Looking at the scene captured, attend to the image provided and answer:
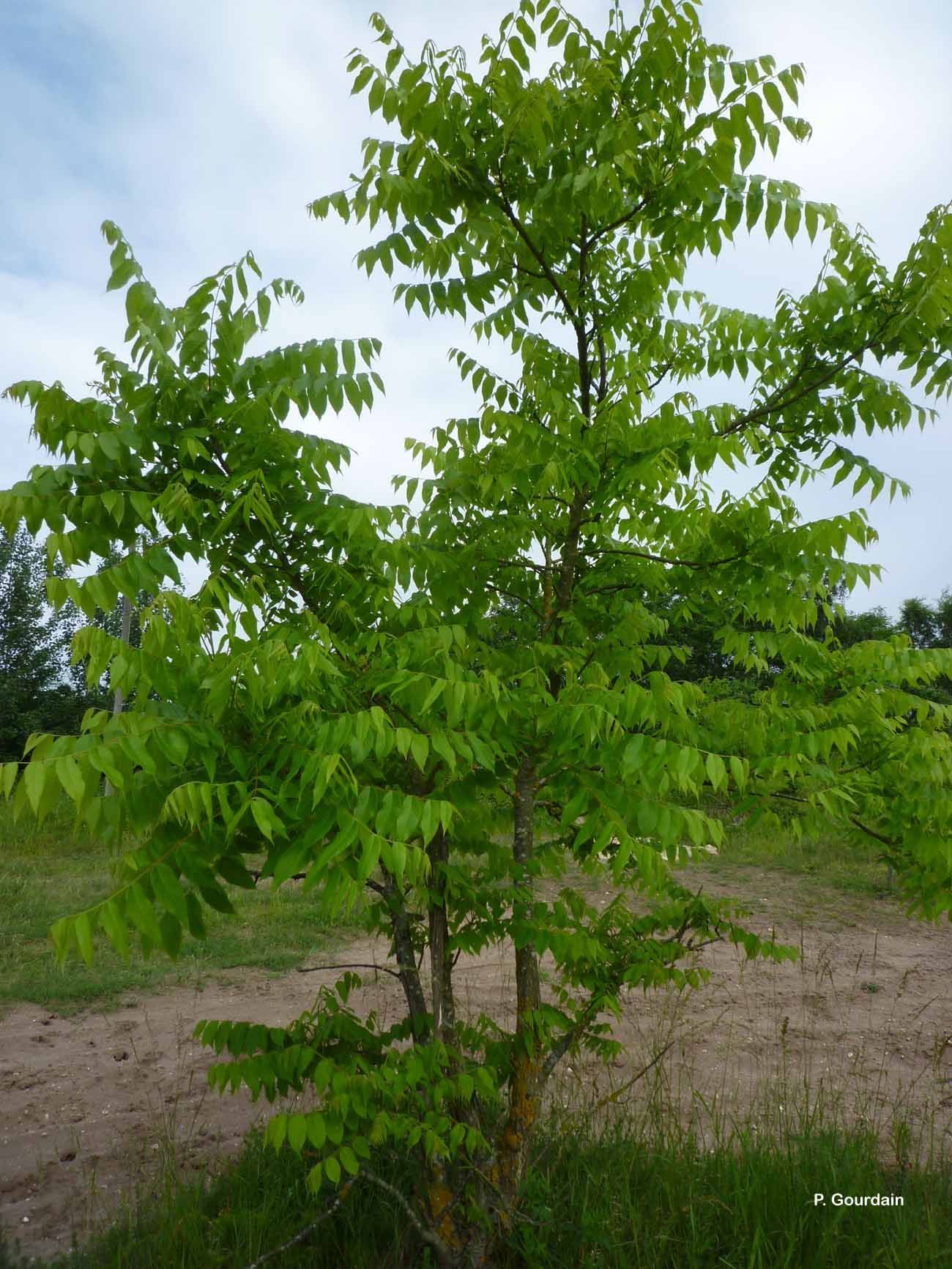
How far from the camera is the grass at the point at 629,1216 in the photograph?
303 cm

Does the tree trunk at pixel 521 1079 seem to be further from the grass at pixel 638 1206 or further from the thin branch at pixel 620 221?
the thin branch at pixel 620 221

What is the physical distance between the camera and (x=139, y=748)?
1.91m

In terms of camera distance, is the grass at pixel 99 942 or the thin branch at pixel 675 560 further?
the grass at pixel 99 942

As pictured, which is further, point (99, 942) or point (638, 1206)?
point (99, 942)

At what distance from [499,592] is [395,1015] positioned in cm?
392

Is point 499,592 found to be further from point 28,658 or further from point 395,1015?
point 28,658

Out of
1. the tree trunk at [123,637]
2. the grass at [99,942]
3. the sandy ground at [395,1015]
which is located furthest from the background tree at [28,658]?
the sandy ground at [395,1015]

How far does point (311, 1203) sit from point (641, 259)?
420 centimetres

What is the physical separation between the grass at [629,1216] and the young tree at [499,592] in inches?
11.1

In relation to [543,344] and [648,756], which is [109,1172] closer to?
[648,756]

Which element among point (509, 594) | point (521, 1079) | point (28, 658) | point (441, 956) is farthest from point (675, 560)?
point (28, 658)

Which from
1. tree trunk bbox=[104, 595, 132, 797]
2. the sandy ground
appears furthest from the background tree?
the sandy ground

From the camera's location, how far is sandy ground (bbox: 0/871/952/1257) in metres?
4.02

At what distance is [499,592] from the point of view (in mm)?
3574
